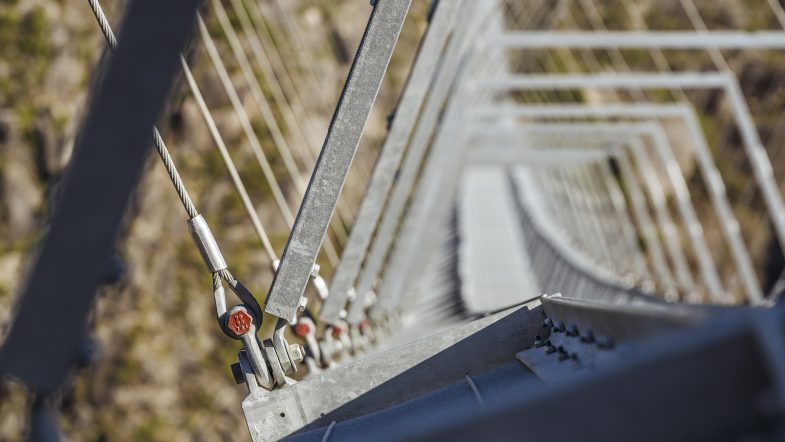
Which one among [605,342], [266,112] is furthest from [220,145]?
[266,112]

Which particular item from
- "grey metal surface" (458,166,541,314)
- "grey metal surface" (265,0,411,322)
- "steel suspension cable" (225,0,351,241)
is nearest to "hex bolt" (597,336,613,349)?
"grey metal surface" (265,0,411,322)

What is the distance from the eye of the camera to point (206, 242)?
6.01 meters

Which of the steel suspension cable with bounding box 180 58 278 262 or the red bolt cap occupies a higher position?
the steel suspension cable with bounding box 180 58 278 262

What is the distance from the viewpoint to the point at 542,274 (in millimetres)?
24344

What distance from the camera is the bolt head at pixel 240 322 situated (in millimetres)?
5988

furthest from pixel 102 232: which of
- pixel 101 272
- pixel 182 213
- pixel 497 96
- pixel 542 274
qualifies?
pixel 497 96

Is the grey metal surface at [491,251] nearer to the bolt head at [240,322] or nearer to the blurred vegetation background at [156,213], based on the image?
the bolt head at [240,322]

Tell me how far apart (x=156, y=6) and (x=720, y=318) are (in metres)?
1.64

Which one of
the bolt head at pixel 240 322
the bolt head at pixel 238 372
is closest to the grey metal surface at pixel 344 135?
the bolt head at pixel 240 322

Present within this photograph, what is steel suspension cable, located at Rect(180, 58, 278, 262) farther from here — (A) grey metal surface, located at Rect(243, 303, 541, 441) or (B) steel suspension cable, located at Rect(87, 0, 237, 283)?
(A) grey metal surface, located at Rect(243, 303, 541, 441)

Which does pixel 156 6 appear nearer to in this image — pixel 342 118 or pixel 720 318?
pixel 720 318

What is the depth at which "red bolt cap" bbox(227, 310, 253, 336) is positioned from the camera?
599 centimetres

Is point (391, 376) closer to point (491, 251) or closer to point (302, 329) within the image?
point (302, 329)

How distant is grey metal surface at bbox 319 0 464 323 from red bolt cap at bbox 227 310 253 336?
1993 mm
